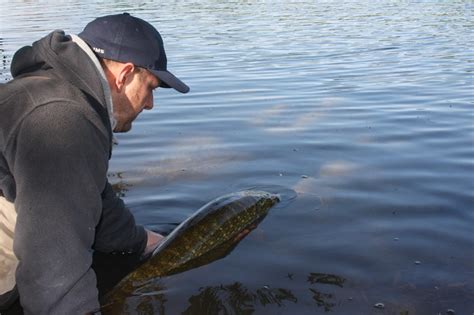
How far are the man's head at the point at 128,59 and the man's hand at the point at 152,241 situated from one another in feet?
5.62

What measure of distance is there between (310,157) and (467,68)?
7.12 metres

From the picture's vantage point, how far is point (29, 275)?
126 inches

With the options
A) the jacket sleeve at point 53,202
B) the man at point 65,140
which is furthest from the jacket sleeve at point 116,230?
the jacket sleeve at point 53,202

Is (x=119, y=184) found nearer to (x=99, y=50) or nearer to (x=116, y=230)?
(x=116, y=230)

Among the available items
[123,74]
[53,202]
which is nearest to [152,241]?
[123,74]

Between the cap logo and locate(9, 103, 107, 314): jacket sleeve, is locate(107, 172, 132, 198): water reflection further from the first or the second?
locate(9, 103, 107, 314): jacket sleeve

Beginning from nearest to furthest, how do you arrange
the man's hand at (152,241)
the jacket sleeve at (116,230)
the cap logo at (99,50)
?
the cap logo at (99,50)
the jacket sleeve at (116,230)
the man's hand at (152,241)

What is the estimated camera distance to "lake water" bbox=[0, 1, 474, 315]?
15.4 feet

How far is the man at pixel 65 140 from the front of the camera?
314 centimetres

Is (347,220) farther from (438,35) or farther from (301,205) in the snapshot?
(438,35)

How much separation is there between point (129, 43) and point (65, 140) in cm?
91

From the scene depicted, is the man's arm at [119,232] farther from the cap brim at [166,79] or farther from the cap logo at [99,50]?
the cap logo at [99,50]

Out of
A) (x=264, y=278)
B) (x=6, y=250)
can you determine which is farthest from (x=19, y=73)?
(x=264, y=278)

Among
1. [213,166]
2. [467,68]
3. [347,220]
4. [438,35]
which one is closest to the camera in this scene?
[347,220]
